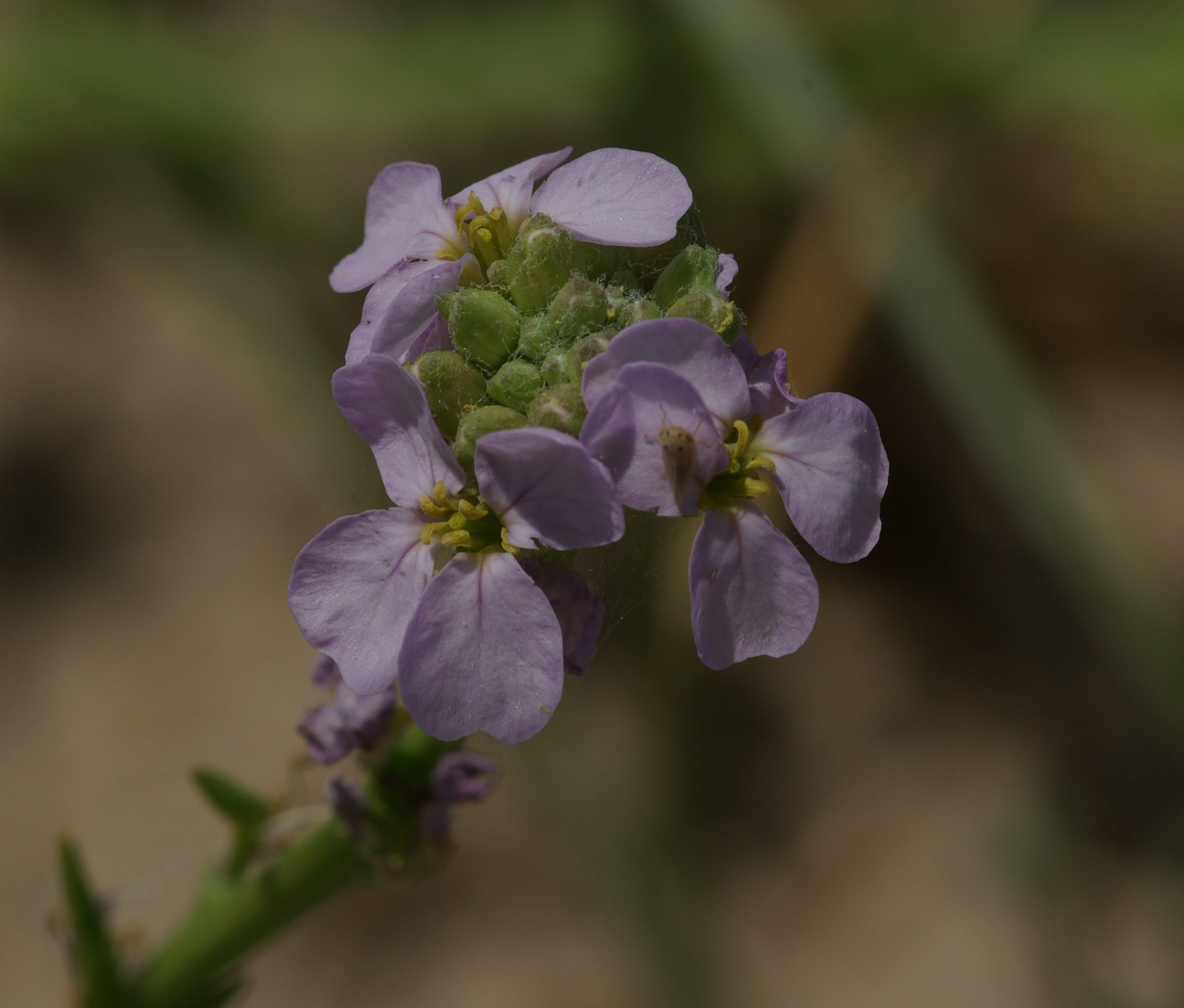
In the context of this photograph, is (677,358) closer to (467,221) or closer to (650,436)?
(650,436)

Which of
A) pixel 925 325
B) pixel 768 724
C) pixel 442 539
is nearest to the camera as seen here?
pixel 442 539

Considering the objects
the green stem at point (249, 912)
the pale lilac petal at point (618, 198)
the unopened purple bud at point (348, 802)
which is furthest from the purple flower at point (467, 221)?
the green stem at point (249, 912)

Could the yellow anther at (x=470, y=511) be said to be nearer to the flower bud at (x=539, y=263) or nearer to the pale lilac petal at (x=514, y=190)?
the flower bud at (x=539, y=263)

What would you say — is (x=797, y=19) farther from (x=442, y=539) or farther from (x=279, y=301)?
(x=442, y=539)

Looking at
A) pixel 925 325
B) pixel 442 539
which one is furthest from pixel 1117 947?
pixel 442 539

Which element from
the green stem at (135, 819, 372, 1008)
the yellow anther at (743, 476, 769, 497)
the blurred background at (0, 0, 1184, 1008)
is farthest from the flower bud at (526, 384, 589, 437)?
the blurred background at (0, 0, 1184, 1008)

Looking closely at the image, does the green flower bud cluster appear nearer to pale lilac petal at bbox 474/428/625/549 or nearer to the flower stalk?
pale lilac petal at bbox 474/428/625/549
